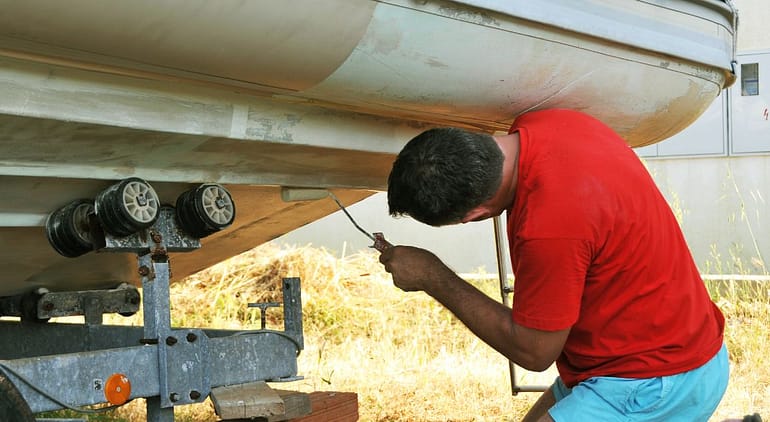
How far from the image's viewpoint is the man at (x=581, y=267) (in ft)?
5.51

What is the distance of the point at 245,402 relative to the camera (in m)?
2.01

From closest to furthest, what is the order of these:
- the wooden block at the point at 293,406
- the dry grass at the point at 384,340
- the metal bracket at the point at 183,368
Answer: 1. the metal bracket at the point at 183,368
2. the wooden block at the point at 293,406
3. the dry grass at the point at 384,340

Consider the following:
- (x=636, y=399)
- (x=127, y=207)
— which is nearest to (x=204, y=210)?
(x=127, y=207)

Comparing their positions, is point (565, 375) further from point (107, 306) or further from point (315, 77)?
point (107, 306)

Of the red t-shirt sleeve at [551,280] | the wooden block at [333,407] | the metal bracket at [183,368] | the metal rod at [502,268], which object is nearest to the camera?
the red t-shirt sleeve at [551,280]

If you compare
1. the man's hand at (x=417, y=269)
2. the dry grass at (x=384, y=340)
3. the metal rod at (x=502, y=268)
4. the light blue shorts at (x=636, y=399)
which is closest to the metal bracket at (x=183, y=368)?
the man's hand at (x=417, y=269)

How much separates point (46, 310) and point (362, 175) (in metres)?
0.98

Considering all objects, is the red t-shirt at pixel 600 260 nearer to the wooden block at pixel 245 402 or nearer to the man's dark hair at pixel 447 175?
the man's dark hair at pixel 447 175

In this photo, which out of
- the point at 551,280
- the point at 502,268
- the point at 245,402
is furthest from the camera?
the point at 502,268

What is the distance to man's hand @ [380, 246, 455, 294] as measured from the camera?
1.91 meters

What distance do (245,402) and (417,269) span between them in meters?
0.51

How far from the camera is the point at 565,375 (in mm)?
1952

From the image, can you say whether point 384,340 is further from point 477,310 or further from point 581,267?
point 581,267

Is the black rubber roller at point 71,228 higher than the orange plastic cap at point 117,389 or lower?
higher
